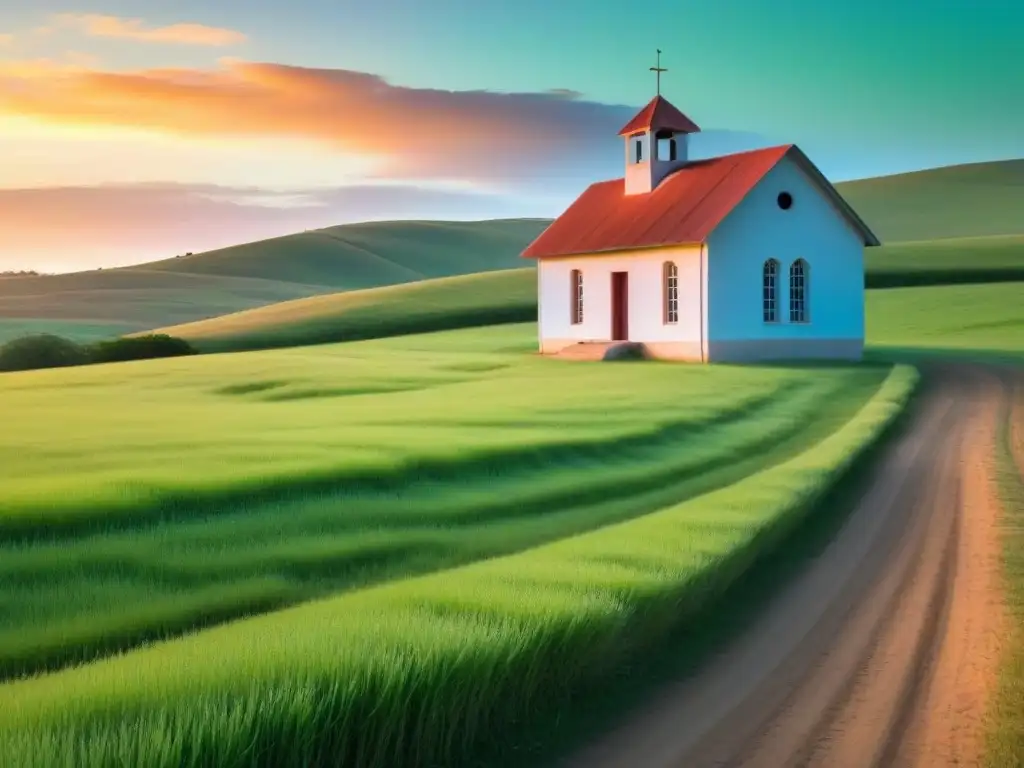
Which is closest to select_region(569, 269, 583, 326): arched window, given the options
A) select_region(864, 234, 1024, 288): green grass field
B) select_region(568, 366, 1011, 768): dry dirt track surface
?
select_region(568, 366, 1011, 768): dry dirt track surface

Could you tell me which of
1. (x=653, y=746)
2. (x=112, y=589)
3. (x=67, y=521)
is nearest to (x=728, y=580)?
(x=653, y=746)

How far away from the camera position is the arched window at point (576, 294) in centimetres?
4916

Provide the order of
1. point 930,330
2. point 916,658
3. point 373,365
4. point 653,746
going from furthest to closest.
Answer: point 930,330 → point 373,365 → point 916,658 → point 653,746

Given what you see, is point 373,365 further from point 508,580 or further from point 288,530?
point 508,580

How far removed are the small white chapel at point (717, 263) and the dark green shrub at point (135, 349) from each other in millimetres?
22138

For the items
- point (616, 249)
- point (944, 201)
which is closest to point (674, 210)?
point (616, 249)

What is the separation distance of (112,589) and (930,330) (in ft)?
183

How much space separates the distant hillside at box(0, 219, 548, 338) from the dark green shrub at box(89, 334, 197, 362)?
38765 mm

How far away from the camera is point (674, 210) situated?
44969mm

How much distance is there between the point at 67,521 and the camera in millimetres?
12484

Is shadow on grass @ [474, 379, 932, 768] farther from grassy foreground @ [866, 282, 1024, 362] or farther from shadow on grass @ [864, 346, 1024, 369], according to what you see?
grassy foreground @ [866, 282, 1024, 362]

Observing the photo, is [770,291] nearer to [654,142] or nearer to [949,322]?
[654,142]

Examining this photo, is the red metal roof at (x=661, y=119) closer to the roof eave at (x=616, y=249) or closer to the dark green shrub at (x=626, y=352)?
the roof eave at (x=616, y=249)

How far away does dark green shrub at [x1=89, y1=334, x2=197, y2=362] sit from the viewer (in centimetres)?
5628
